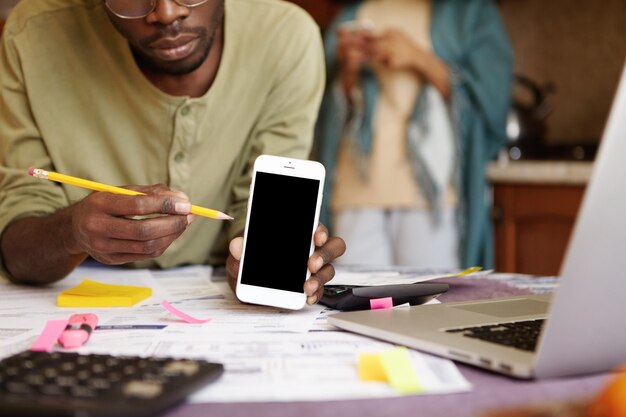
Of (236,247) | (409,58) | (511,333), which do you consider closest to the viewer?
(511,333)

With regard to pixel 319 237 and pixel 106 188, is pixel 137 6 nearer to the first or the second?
pixel 106 188

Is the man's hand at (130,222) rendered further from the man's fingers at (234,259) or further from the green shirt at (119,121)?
the green shirt at (119,121)

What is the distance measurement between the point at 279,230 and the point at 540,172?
166 cm

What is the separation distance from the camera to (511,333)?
2.44 feet

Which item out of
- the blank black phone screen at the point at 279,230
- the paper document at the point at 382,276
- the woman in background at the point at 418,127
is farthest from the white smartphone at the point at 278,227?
the woman in background at the point at 418,127

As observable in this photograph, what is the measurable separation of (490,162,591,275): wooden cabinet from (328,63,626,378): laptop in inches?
67.1

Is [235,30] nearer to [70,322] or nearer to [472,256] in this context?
[70,322]

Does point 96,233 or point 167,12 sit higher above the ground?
point 167,12

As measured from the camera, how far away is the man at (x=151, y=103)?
1230 millimetres

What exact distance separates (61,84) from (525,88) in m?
2.07

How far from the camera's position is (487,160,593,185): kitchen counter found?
2359 millimetres

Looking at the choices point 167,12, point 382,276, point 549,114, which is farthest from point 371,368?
point 549,114

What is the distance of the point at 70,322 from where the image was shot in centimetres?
81

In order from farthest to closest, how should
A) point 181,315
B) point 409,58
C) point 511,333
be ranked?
point 409,58 → point 181,315 → point 511,333
